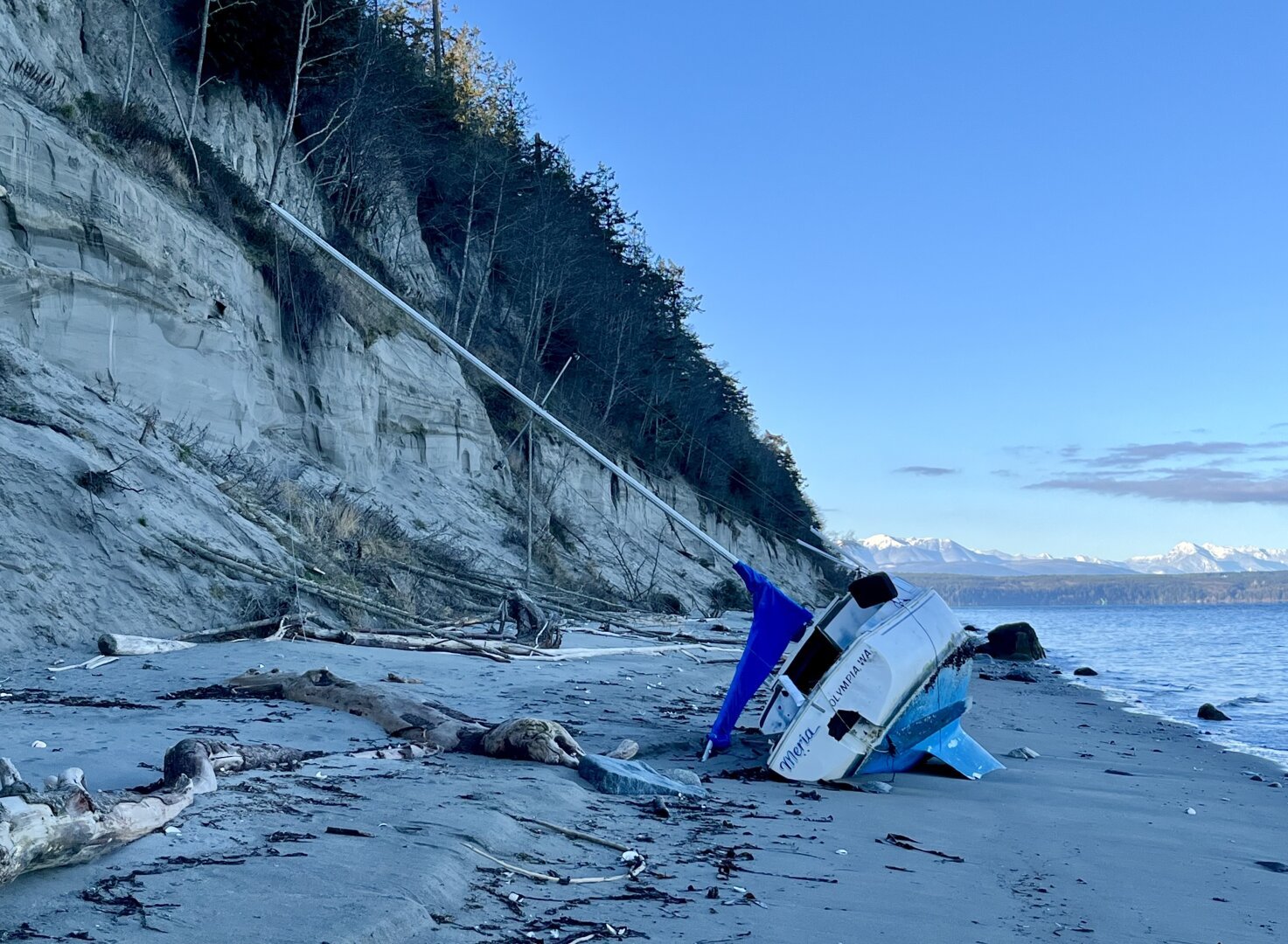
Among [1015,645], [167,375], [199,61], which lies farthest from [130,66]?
[1015,645]

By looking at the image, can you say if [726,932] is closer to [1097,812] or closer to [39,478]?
[1097,812]

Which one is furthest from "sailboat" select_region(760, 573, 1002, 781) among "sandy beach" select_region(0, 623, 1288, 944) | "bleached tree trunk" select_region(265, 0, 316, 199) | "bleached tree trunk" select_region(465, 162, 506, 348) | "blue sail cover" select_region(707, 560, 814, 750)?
"bleached tree trunk" select_region(465, 162, 506, 348)

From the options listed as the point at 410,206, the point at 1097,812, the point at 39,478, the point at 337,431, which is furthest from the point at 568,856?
the point at 410,206

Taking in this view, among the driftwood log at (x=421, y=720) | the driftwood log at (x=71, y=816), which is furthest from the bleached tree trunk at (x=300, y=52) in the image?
the driftwood log at (x=71, y=816)

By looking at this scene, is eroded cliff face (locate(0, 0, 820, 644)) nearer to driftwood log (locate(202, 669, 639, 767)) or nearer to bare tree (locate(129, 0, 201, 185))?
bare tree (locate(129, 0, 201, 185))

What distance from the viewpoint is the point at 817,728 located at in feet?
24.9

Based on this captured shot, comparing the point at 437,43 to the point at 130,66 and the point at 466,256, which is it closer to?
the point at 466,256

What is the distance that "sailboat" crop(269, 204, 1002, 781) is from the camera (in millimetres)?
7633

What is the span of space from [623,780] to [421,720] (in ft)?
5.40

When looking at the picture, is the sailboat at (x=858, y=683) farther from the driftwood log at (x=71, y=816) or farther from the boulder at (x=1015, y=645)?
the boulder at (x=1015, y=645)

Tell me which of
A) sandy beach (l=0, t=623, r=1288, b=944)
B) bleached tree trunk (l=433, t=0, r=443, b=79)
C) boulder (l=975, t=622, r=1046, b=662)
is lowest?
boulder (l=975, t=622, r=1046, b=662)

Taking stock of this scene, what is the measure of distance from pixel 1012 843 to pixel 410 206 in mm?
25919

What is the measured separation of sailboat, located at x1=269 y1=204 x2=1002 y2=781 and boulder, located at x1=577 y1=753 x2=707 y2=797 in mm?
1411

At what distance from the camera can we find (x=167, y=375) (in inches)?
602
